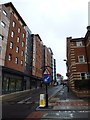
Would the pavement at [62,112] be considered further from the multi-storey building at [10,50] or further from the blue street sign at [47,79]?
the multi-storey building at [10,50]

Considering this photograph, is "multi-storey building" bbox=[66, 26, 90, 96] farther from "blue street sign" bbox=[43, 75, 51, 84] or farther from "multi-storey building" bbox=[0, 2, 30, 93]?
"multi-storey building" bbox=[0, 2, 30, 93]

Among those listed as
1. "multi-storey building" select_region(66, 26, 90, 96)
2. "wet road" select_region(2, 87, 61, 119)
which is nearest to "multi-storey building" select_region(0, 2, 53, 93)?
"wet road" select_region(2, 87, 61, 119)

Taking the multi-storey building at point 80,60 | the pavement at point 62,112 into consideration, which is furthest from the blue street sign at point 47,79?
the multi-storey building at point 80,60

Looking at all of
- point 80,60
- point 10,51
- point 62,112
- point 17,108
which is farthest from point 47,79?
point 10,51

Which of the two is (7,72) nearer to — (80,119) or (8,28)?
(8,28)

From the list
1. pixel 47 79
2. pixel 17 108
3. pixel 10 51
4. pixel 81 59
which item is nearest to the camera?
pixel 47 79

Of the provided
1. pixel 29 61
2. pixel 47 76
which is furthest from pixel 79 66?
pixel 29 61

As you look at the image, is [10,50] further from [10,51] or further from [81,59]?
[81,59]

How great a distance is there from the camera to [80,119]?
932 centimetres

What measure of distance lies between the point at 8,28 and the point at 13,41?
146 inches

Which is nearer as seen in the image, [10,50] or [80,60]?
[80,60]

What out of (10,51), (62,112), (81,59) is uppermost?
(10,51)

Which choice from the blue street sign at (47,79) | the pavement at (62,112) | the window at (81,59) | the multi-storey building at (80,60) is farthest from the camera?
the window at (81,59)

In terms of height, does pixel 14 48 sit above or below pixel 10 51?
above
